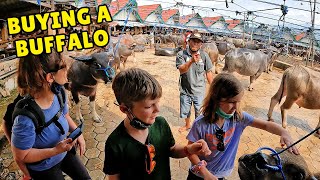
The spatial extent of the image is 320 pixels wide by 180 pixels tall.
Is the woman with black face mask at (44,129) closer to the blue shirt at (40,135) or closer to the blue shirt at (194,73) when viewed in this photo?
the blue shirt at (40,135)

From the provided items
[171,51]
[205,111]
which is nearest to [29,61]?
[205,111]

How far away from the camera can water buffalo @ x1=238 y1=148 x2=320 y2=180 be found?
6.09ft

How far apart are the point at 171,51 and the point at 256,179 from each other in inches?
615

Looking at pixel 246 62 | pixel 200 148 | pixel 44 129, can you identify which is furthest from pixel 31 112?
pixel 246 62

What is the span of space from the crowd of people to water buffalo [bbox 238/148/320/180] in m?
0.21

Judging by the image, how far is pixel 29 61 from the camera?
1.78 m

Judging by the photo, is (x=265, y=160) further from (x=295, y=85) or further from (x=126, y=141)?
(x=295, y=85)

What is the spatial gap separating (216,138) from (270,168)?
0.50 m

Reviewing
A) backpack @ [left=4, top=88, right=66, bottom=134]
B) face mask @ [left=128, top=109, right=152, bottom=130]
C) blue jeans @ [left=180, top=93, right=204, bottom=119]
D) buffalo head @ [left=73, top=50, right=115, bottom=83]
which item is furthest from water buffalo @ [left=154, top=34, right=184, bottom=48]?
face mask @ [left=128, top=109, right=152, bottom=130]

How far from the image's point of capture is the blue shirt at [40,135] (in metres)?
1.65

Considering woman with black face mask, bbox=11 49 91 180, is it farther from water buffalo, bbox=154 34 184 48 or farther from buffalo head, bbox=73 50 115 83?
water buffalo, bbox=154 34 184 48

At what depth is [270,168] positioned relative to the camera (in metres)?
1.83

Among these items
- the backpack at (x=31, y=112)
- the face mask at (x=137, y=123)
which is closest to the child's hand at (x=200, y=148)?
the face mask at (x=137, y=123)

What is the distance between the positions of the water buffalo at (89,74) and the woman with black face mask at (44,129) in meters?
2.74
